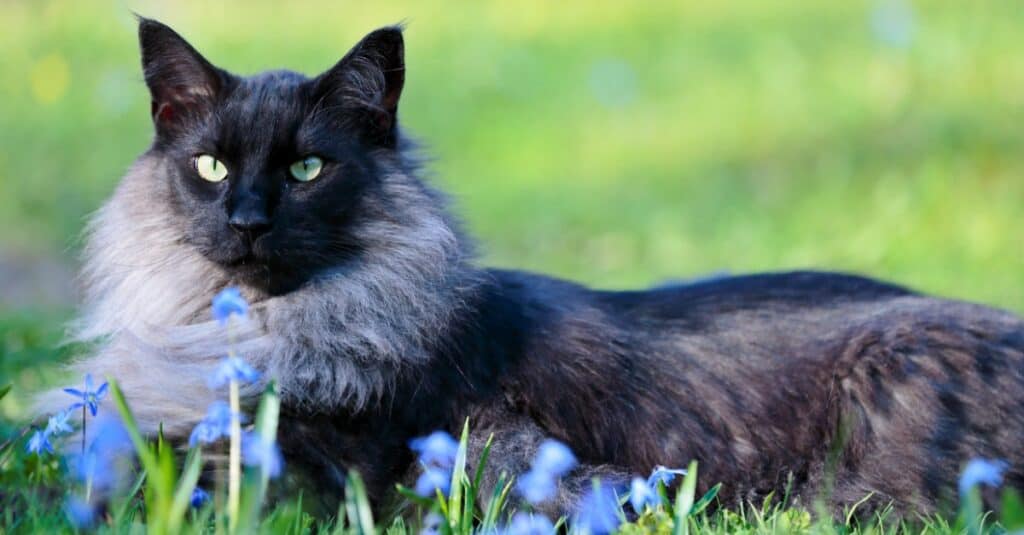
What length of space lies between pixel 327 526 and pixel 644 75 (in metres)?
8.23

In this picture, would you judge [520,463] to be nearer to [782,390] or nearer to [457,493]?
[457,493]

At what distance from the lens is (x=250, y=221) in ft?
9.73

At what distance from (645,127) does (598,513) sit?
290 inches

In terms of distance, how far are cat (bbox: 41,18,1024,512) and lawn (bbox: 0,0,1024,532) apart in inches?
91.4

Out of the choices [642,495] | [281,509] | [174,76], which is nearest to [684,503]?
[642,495]

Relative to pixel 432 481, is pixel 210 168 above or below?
above

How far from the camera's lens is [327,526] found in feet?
9.21

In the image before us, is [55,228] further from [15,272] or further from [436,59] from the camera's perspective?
[436,59]

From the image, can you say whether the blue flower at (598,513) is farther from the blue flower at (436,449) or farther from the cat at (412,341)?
the blue flower at (436,449)

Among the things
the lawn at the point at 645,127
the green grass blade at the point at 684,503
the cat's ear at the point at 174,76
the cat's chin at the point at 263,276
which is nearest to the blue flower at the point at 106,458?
the cat's chin at the point at 263,276

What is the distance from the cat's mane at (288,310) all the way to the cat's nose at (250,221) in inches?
9.6

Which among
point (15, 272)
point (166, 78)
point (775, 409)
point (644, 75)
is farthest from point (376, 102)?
point (644, 75)

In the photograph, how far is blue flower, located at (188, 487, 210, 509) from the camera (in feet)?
9.10

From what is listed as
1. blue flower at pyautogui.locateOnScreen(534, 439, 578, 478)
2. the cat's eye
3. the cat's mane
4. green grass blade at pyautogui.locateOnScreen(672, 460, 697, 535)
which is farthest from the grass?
the cat's eye
